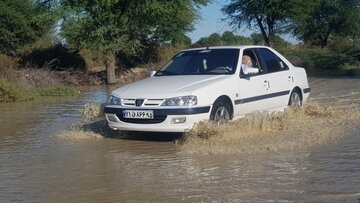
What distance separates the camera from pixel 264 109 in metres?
10.2

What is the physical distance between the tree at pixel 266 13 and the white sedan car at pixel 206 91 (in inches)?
1376

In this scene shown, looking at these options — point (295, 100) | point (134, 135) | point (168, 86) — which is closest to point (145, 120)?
point (168, 86)

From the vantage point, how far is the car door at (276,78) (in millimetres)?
10383

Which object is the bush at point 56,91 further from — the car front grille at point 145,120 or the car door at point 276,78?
the car front grille at point 145,120

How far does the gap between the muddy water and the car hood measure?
717 millimetres

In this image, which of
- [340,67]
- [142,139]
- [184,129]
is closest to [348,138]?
[184,129]

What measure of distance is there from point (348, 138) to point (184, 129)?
2333mm

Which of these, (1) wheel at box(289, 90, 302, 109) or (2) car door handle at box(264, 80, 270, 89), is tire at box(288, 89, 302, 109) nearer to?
(1) wheel at box(289, 90, 302, 109)

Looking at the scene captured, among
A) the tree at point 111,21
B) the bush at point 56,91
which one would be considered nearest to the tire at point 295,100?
the bush at point 56,91

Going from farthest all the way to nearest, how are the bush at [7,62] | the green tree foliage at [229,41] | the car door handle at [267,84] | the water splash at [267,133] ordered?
the green tree foliage at [229,41]
the bush at [7,62]
the car door handle at [267,84]
the water splash at [267,133]

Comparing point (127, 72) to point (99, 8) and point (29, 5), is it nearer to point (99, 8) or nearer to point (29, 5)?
point (99, 8)

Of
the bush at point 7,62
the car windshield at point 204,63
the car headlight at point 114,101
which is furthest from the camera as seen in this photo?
the bush at point 7,62

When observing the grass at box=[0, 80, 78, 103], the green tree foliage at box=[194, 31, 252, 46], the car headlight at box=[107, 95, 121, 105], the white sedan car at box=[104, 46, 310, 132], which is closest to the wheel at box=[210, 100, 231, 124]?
the white sedan car at box=[104, 46, 310, 132]

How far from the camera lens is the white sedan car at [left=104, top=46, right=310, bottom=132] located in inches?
344
